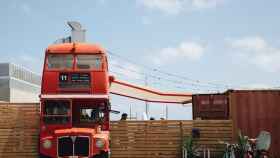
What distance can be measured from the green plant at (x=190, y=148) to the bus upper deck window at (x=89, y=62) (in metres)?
5.65

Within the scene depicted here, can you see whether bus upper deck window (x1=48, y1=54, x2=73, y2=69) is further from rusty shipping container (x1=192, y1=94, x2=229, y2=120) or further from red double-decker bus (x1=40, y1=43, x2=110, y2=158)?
rusty shipping container (x1=192, y1=94, x2=229, y2=120)

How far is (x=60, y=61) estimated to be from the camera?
1678cm

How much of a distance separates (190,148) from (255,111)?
3.47m

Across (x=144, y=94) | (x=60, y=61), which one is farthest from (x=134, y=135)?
(x=144, y=94)

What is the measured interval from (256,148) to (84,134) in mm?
6633

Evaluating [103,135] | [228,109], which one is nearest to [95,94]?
[103,135]

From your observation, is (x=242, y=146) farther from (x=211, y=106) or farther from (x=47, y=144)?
(x=47, y=144)

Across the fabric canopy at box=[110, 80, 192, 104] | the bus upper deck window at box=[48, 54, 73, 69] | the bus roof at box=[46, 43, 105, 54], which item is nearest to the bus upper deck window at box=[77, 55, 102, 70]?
the bus roof at box=[46, 43, 105, 54]

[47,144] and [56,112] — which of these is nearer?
[47,144]

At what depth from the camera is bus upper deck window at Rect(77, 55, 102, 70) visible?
54.4 ft

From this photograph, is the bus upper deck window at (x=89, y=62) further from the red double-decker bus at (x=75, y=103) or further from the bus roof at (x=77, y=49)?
the bus roof at (x=77, y=49)

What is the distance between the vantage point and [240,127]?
20.6 m

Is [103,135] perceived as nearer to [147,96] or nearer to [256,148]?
[256,148]

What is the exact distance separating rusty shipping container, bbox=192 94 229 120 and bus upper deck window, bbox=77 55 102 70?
7.81m
